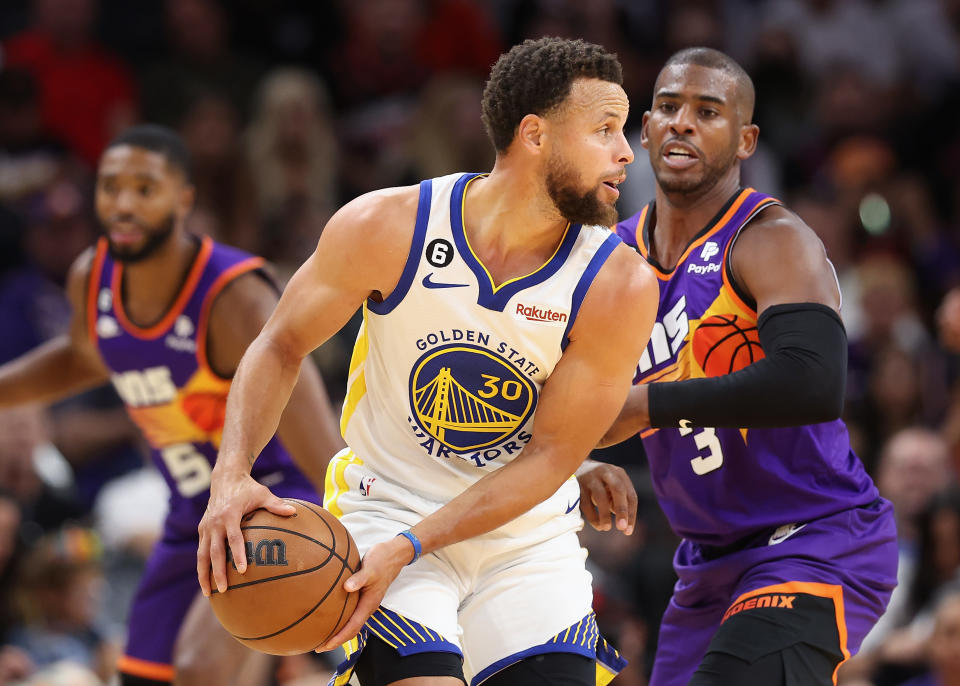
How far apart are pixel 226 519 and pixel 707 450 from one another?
1736 millimetres

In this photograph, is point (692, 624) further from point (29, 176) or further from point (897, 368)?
point (29, 176)

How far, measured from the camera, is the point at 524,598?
12.9 ft

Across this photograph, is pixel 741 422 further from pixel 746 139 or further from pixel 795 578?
pixel 746 139

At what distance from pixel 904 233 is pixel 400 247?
22.5 feet

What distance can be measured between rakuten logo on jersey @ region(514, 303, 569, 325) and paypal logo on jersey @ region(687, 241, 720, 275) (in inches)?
31.3

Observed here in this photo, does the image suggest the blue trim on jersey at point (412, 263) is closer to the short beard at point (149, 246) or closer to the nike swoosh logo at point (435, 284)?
the nike swoosh logo at point (435, 284)

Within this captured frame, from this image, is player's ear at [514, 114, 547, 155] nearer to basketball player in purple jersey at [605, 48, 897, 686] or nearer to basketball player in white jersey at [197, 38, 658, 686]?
basketball player in white jersey at [197, 38, 658, 686]

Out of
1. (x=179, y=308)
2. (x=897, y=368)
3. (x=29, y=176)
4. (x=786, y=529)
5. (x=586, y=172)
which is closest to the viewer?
(x=586, y=172)

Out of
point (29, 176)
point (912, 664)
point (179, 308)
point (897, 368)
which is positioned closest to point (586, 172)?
point (179, 308)

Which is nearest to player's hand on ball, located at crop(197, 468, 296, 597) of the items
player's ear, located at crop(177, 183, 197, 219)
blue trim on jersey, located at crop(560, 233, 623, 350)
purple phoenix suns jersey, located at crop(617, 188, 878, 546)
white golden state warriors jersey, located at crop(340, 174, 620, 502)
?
white golden state warriors jersey, located at crop(340, 174, 620, 502)

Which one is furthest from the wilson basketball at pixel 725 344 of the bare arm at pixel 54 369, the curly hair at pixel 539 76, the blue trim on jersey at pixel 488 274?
the bare arm at pixel 54 369

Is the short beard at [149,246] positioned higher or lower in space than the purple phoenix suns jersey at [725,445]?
higher

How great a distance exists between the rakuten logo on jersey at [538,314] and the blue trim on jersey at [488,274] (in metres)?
0.05

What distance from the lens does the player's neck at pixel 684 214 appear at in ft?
15.4
